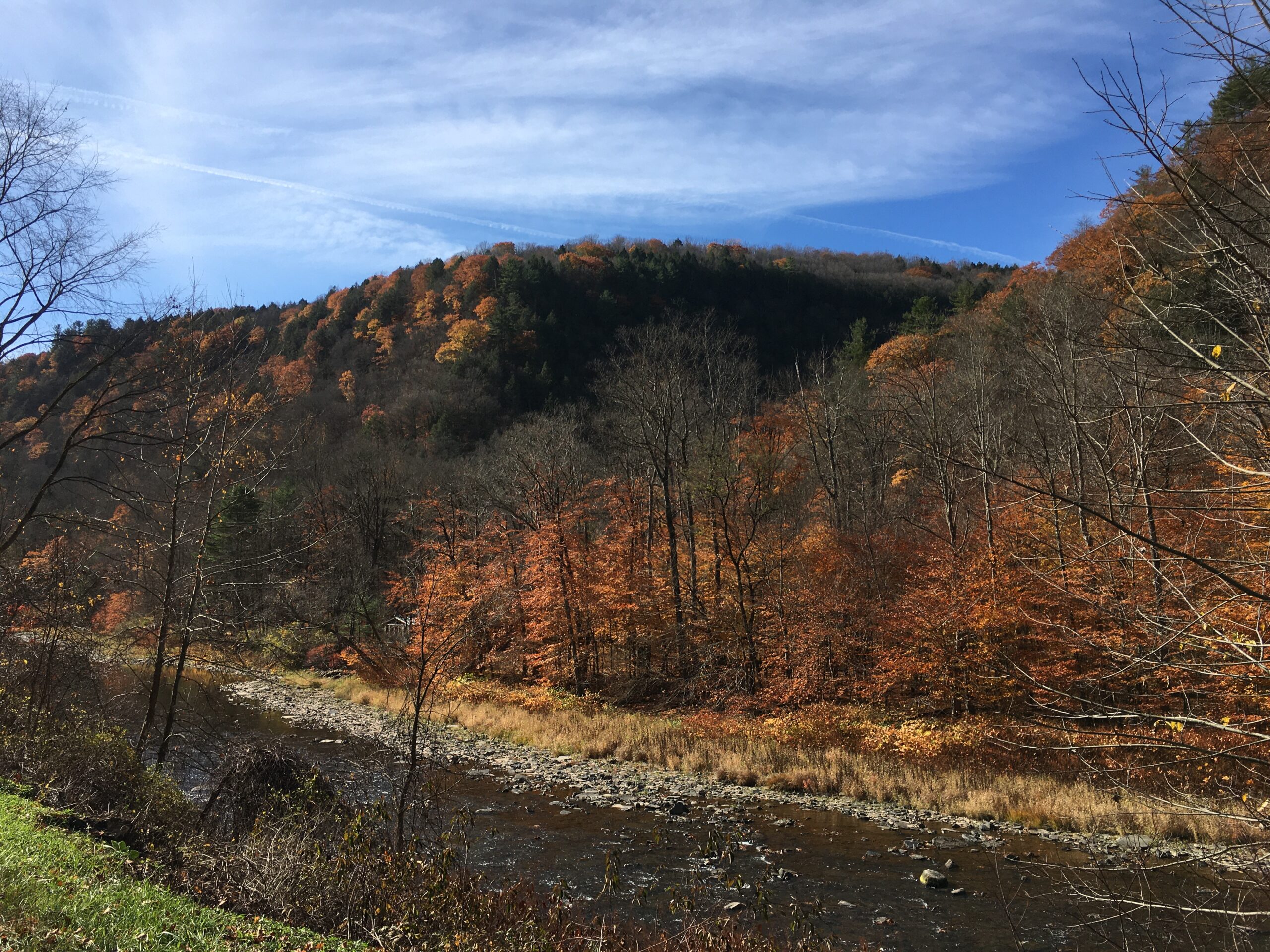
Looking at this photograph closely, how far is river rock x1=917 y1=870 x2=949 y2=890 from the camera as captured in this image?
11203 millimetres

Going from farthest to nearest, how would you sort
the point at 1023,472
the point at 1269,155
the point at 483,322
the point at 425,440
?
1. the point at 483,322
2. the point at 425,440
3. the point at 1023,472
4. the point at 1269,155

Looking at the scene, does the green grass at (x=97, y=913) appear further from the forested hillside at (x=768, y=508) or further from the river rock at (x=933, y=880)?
the river rock at (x=933, y=880)

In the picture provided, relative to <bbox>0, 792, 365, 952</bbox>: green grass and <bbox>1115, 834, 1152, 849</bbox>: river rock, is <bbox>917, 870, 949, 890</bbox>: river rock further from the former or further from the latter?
<bbox>0, 792, 365, 952</bbox>: green grass

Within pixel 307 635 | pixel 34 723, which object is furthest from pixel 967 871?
pixel 307 635

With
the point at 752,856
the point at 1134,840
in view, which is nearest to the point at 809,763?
the point at 752,856

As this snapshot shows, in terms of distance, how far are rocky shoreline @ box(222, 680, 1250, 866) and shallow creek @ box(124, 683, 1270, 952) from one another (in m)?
0.07

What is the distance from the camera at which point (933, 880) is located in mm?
11320

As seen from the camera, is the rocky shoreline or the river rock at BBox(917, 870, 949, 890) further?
the rocky shoreline

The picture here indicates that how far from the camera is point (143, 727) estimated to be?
10.5 meters

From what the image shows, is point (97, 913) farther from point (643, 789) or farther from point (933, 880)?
point (643, 789)

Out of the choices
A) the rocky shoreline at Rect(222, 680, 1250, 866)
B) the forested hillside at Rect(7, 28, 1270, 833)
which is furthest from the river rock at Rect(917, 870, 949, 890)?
the forested hillside at Rect(7, 28, 1270, 833)

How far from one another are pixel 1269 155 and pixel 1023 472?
612 inches

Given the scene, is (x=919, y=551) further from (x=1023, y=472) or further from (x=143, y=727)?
(x=143, y=727)

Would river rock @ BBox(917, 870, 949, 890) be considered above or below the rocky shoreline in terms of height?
above
